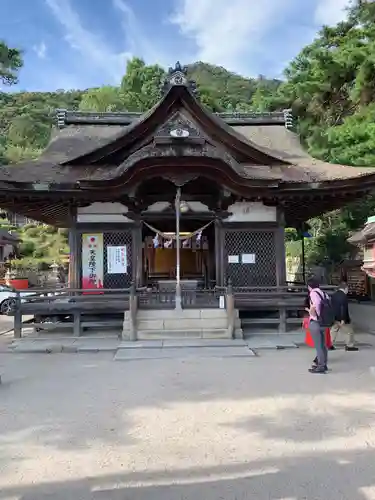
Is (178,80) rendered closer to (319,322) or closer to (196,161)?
(196,161)

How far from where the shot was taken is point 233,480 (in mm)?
3441

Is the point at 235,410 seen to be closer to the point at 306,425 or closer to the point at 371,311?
the point at 306,425

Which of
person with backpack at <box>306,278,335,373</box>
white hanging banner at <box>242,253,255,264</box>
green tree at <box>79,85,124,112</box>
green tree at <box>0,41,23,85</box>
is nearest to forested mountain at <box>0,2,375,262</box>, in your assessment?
green tree at <box>0,41,23,85</box>

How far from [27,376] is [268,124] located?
12.6 meters

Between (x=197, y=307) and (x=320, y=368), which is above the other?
(x=197, y=307)

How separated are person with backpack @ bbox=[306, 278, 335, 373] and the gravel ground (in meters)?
0.25

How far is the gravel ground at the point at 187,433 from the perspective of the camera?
336 cm

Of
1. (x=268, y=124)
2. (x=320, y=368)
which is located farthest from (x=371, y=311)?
(x=320, y=368)

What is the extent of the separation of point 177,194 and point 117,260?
8.13 feet

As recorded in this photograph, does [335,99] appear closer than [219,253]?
No

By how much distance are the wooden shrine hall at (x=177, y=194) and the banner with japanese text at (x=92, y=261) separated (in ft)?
0.09

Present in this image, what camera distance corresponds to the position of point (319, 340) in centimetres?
699

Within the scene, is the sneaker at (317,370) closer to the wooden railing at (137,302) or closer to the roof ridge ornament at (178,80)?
the wooden railing at (137,302)

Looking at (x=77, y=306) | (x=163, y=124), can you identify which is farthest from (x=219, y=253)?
(x=77, y=306)
